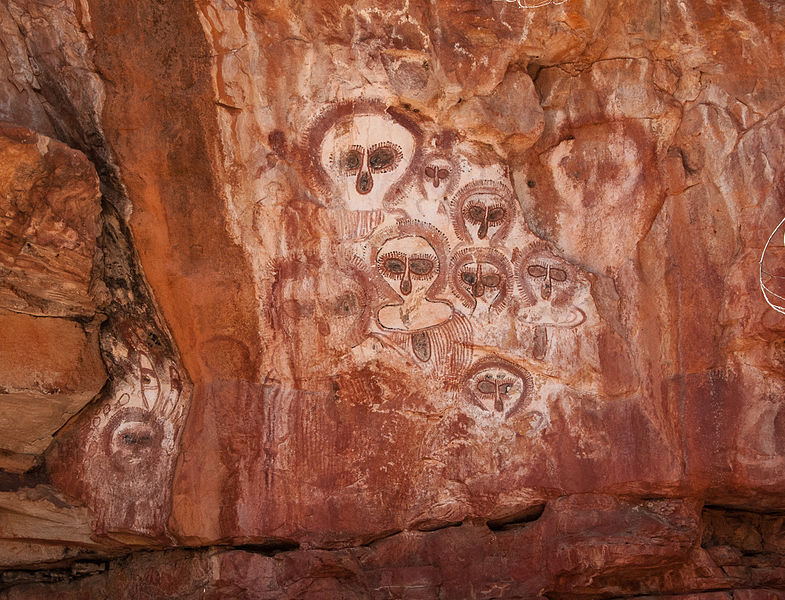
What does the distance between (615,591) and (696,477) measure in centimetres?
99

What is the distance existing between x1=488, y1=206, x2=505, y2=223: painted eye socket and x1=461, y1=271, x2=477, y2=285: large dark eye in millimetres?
404

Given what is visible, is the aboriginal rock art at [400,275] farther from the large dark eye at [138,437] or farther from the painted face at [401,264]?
the large dark eye at [138,437]

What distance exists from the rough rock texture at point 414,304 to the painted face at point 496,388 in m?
0.03

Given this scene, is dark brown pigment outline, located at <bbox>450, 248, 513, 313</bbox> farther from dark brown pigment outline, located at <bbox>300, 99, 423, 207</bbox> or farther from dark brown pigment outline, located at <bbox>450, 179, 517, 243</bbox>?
dark brown pigment outline, located at <bbox>300, 99, 423, 207</bbox>

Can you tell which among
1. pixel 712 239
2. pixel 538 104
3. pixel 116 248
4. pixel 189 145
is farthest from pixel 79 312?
pixel 712 239

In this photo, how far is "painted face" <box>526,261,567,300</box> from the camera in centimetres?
595

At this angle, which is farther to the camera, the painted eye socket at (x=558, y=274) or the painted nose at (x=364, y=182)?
the painted eye socket at (x=558, y=274)

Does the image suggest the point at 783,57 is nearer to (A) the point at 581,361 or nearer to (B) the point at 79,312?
(A) the point at 581,361

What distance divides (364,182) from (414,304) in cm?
91

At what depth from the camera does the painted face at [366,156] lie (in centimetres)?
580

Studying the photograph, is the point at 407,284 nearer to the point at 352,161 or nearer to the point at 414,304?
the point at 414,304

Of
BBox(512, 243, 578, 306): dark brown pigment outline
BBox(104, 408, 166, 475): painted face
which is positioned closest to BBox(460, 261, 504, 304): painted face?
BBox(512, 243, 578, 306): dark brown pigment outline

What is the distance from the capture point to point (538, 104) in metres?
5.81

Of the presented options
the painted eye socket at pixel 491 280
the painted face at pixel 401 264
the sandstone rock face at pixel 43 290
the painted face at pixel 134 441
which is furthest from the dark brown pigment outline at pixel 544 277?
the sandstone rock face at pixel 43 290
